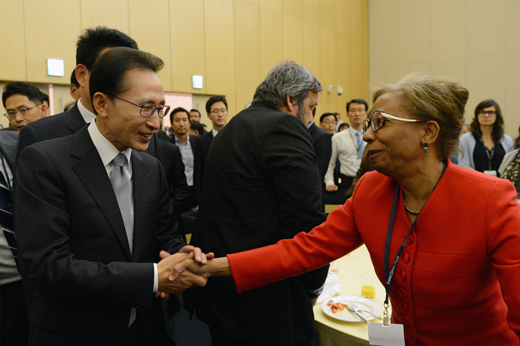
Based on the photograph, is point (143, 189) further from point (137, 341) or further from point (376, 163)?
point (376, 163)

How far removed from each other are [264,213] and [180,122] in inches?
158

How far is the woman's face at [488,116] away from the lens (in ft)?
15.3

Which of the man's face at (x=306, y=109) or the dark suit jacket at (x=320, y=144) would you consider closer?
the man's face at (x=306, y=109)

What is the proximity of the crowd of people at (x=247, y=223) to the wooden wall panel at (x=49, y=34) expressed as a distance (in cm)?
481

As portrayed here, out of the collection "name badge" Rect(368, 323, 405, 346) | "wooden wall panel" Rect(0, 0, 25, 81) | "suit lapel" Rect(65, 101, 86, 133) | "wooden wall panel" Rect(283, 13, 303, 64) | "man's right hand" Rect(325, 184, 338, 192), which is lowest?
"name badge" Rect(368, 323, 405, 346)

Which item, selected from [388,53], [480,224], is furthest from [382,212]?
[388,53]

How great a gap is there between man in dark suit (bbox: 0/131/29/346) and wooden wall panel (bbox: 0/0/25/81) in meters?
4.44

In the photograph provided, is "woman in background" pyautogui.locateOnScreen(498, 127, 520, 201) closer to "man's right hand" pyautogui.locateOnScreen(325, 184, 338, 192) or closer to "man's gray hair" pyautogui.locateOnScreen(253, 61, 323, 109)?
"man's right hand" pyautogui.locateOnScreen(325, 184, 338, 192)

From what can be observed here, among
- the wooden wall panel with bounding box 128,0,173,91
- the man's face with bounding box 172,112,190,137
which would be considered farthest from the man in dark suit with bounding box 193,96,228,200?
the wooden wall panel with bounding box 128,0,173,91

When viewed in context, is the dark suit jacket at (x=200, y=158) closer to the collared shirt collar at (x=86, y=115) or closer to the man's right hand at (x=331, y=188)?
the man's right hand at (x=331, y=188)

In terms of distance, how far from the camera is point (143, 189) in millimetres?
1461

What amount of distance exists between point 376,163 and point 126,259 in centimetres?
91

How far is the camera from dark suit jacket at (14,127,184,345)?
117 cm

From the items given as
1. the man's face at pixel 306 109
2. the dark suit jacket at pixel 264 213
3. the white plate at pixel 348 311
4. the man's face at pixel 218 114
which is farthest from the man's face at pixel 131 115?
the man's face at pixel 218 114
